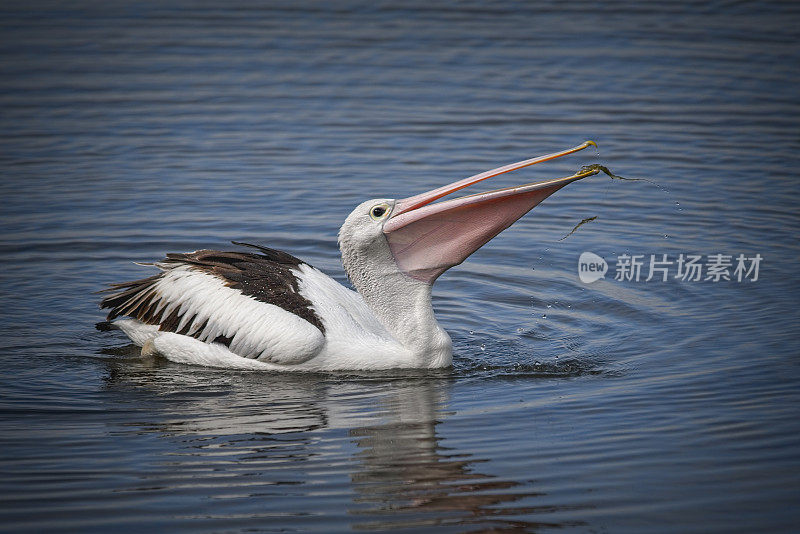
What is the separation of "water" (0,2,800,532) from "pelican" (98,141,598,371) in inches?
5.8

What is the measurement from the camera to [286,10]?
51.2 ft

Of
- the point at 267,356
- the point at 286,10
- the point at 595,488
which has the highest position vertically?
the point at 286,10

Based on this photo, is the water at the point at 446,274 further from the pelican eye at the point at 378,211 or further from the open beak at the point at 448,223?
the pelican eye at the point at 378,211

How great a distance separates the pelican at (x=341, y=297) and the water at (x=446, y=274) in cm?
15

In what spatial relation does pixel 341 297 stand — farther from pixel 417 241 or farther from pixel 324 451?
pixel 324 451

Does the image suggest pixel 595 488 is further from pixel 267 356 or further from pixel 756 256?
pixel 756 256

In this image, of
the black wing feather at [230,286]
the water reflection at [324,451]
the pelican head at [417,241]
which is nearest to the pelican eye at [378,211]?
the pelican head at [417,241]

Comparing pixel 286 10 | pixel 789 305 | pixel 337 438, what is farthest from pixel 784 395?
pixel 286 10

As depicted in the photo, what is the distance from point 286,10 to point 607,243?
9046 mm

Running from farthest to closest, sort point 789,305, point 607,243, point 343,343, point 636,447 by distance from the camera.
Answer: point 607,243 → point 789,305 → point 343,343 → point 636,447

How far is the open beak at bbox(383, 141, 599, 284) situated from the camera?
5117 mm

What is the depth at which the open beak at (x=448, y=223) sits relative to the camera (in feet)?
16.8

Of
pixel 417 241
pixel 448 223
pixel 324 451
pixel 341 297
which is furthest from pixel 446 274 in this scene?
pixel 324 451

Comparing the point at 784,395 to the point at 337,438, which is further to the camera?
the point at 784,395
